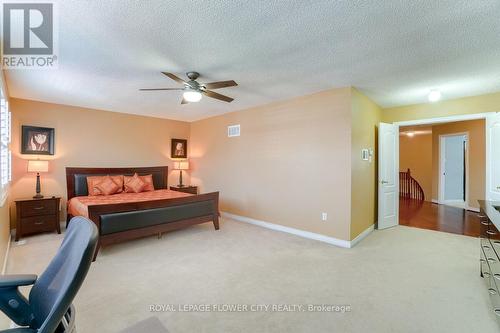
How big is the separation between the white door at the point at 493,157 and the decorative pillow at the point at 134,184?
6.35 metres

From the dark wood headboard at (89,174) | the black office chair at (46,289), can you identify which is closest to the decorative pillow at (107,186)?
the dark wood headboard at (89,174)

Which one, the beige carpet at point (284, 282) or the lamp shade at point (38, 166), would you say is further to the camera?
the lamp shade at point (38, 166)

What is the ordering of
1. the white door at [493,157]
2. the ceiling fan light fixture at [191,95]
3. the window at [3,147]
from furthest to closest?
1. the white door at [493,157]
2. the ceiling fan light fixture at [191,95]
3. the window at [3,147]

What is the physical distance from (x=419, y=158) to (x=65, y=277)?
1001 cm

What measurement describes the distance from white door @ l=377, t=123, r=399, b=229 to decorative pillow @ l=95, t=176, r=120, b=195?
5348mm

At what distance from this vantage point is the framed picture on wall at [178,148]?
6.32 m

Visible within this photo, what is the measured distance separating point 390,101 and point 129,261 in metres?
5.08

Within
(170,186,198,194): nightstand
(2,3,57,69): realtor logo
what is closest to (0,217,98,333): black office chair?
(2,3,57,69): realtor logo

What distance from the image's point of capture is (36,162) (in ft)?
13.5

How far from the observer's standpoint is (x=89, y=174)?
493cm

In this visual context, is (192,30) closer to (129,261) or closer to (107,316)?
(107,316)

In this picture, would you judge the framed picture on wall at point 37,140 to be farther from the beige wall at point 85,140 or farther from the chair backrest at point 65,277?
the chair backrest at point 65,277

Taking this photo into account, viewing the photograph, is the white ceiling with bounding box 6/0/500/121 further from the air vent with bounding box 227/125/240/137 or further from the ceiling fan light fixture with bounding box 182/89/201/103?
the air vent with bounding box 227/125/240/137

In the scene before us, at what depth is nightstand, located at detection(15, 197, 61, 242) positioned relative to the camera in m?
3.85
